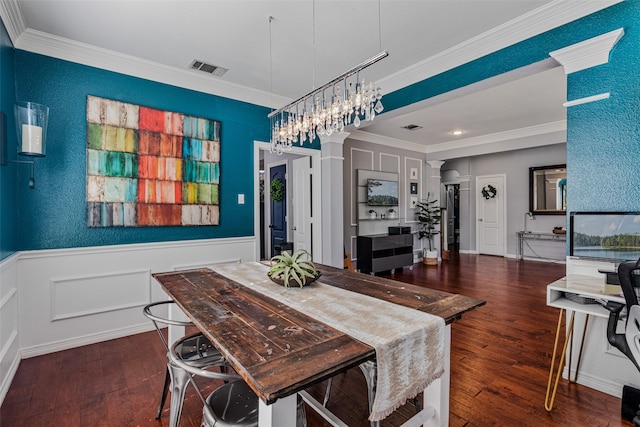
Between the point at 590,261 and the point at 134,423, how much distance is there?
124 inches

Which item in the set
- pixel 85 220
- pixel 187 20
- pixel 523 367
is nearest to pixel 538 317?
pixel 523 367

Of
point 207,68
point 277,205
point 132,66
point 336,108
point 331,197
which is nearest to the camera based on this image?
point 336,108

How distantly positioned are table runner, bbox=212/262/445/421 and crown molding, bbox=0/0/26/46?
2.78m

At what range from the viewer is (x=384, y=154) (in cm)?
641

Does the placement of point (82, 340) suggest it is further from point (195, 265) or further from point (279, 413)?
point (279, 413)

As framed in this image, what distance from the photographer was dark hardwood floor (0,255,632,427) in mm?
1836

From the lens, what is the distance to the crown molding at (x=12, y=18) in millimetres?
2172

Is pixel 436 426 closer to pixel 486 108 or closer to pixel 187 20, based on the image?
pixel 187 20

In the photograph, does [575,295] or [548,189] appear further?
[548,189]

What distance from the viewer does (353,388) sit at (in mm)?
2170

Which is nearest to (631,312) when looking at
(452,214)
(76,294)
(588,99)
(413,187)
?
(588,99)

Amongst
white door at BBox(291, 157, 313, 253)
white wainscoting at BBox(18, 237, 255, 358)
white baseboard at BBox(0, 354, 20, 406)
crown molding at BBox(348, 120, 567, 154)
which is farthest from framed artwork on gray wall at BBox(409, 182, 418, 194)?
white baseboard at BBox(0, 354, 20, 406)

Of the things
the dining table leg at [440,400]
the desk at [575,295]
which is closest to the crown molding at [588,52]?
the desk at [575,295]

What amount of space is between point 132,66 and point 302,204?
9.25 feet
